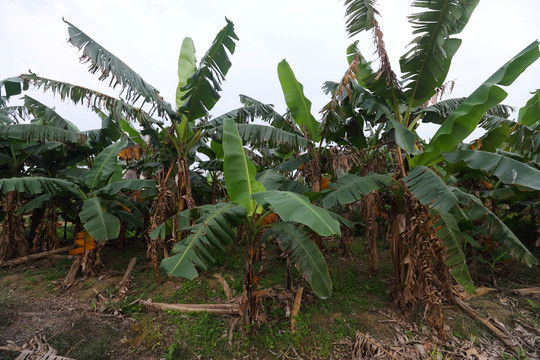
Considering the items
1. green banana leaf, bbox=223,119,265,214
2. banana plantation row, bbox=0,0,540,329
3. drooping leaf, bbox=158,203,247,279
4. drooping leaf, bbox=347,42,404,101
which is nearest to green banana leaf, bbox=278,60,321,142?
banana plantation row, bbox=0,0,540,329

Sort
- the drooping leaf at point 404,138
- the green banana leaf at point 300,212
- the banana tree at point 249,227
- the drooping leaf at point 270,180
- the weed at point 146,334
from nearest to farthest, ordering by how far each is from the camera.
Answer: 1. the green banana leaf at point 300,212
2. the banana tree at point 249,227
3. the drooping leaf at point 404,138
4. the weed at point 146,334
5. the drooping leaf at point 270,180

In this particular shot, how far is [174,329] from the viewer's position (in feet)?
13.3

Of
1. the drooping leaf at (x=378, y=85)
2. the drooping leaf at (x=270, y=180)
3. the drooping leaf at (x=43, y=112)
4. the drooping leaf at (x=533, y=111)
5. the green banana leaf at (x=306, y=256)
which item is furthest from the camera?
the drooping leaf at (x=43, y=112)

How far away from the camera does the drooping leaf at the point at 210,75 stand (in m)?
4.59

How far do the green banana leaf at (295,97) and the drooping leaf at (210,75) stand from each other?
3.29 feet

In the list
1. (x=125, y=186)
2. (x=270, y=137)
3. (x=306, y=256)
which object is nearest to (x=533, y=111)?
(x=270, y=137)

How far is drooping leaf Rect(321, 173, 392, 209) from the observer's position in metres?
3.80

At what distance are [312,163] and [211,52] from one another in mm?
2638

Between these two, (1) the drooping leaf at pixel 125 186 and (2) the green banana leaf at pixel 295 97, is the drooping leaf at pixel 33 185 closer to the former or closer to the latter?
(1) the drooping leaf at pixel 125 186

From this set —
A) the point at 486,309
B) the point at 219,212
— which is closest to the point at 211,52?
the point at 219,212

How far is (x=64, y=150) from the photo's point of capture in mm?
6719

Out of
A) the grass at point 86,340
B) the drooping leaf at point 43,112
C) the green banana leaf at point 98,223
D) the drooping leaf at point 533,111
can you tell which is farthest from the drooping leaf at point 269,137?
the drooping leaf at point 43,112

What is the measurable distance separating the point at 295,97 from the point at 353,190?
2.21m

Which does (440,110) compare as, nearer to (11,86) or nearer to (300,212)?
(300,212)
